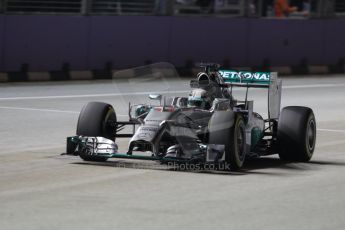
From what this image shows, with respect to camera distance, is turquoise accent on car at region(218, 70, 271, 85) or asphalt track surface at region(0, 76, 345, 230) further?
turquoise accent on car at region(218, 70, 271, 85)

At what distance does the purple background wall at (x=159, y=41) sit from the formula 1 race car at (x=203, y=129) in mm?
11256

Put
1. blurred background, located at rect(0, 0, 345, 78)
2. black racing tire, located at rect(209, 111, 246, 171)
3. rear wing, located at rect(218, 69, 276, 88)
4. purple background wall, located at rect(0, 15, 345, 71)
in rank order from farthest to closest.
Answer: blurred background, located at rect(0, 0, 345, 78)
purple background wall, located at rect(0, 15, 345, 71)
rear wing, located at rect(218, 69, 276, 88)
black racing tire, located at rect(209, 111, 246, 171)

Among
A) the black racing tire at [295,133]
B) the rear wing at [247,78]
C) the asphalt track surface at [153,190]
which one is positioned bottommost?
the asphalt track surface at [153,190]

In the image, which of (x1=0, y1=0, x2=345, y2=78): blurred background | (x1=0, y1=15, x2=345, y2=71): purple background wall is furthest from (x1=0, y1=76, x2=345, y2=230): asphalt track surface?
(x1=0, y1=0, x2=345, y2=78): blurred background

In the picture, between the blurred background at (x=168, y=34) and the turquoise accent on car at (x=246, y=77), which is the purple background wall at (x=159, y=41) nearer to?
the blurred background at (x=168, y=34)

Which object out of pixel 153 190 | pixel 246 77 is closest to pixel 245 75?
pixel 246 77

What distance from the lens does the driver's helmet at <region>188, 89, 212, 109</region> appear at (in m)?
11.2

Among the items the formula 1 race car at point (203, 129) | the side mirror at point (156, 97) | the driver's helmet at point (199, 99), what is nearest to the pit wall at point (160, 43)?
the formula 1 race car at point (203, 129)

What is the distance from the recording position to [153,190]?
9461 mm

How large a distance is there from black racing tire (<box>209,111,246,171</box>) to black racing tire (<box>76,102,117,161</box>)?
1280 millimetres

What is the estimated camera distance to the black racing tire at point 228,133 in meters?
10.5

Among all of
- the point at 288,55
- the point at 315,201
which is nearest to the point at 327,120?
the point at 315,201

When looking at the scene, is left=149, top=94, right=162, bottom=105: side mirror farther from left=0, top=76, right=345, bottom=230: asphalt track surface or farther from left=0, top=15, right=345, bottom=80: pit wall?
left=0, top=15, right=345, bottom=80: pit wall

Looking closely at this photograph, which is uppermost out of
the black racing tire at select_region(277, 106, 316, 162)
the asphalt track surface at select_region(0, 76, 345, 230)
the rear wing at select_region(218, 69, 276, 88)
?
the rear wing at select_region(218, 69, 276, 88)
